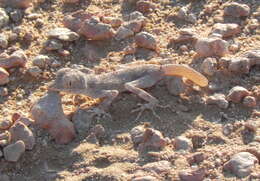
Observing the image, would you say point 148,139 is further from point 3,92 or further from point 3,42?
point 3,42

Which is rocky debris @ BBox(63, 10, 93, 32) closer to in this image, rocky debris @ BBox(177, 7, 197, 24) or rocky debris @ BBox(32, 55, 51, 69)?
rocky debris @ BBox(32, 55, 51, 69)

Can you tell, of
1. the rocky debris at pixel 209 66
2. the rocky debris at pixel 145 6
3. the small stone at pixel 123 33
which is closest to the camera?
the rocky debris at pixel 209 66

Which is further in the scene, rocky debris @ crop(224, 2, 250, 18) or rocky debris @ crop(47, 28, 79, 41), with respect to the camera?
rocky debris @ crop(224, 2, 250, 18)

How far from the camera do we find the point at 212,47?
669cm

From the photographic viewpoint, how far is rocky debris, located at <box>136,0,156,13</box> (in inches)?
295

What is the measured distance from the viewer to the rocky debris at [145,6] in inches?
295

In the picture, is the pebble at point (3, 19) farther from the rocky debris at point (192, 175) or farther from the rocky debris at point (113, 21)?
the rocky debris at point (192, 175)

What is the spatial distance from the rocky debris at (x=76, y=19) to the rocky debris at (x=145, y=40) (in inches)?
28.3

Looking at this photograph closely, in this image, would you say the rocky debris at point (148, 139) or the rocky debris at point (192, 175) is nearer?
the rocky debris at point (192, 175)

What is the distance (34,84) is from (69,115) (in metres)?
0.71

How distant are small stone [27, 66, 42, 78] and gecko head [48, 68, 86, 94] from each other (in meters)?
0.41

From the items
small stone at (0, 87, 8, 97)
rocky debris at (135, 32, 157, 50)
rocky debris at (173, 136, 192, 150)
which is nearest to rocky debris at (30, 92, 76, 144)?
small stone at (0, 87, 8, 97)

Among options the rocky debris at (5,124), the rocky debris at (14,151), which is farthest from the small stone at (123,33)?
the rocky debris at (14,151)

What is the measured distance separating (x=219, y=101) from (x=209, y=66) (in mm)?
542
